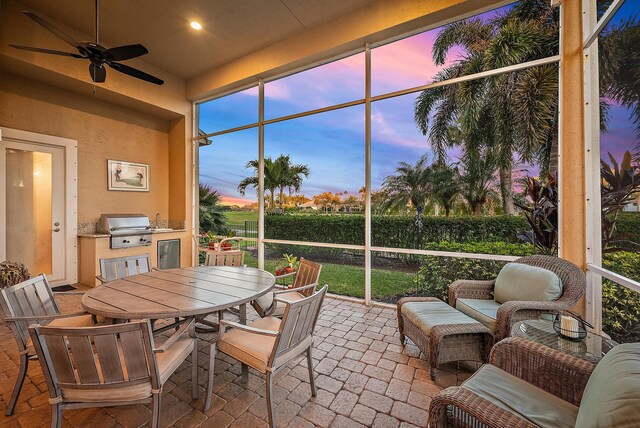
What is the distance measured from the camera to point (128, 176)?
17.6 feet

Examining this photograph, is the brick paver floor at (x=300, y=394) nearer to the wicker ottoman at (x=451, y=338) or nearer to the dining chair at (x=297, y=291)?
the wicker ottoman at (x=451, y=338)

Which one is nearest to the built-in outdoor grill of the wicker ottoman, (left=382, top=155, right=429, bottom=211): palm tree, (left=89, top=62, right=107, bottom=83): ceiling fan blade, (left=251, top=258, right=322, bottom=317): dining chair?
(left=89, top=62, right=107, bottom=83): ceiling fan blade

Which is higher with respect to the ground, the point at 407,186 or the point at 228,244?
the point at 407,186

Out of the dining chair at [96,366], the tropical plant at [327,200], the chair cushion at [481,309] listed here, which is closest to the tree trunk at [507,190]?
the chair cushion at [481,309]

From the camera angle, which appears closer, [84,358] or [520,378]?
[84,358]

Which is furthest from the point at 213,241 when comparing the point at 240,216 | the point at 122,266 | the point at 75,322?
the point at 75,322

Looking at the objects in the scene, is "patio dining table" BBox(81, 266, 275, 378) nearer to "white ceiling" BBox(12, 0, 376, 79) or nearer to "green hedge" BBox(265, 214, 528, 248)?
"green hedge" BBox(265, 214, 528, 248)

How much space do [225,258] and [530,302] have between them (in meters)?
3.15

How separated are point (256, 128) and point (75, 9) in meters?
2.80

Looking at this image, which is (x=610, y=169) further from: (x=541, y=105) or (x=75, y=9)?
(x=75, y=9)

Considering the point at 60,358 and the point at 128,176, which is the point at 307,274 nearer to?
the point at 60,358

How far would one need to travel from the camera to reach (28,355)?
174 cm

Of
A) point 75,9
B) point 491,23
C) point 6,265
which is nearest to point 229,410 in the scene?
point 6,265

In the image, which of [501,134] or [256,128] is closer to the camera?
[501,134]
